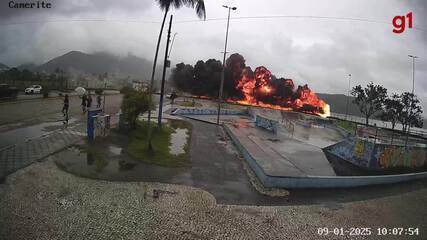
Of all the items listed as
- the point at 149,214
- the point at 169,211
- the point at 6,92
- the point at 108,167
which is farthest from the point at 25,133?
the point at 6,92

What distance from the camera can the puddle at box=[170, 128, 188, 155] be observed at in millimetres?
16016

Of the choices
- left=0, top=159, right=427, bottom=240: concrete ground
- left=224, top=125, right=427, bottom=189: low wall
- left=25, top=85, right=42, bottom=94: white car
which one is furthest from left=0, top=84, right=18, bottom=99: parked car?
left=224, top=125, right=427, bottom=189: low wall

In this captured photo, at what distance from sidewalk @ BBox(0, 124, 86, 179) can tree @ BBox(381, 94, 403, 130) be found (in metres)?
67.9

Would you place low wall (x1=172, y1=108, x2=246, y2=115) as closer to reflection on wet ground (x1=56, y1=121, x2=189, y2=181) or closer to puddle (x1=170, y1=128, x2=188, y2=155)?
puddle (x1=170, y1=128, x2=188, y2=155)

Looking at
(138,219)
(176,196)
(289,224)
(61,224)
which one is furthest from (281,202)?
(61,224)

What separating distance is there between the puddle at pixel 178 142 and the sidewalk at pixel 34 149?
567cm

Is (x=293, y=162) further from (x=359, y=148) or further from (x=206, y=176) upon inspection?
(x=206, y=176)

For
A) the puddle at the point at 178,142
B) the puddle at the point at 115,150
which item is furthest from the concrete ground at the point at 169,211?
the puddle at the point at 178,142

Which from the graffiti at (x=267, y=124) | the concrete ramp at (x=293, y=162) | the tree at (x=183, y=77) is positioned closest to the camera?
the concrete ramp at (x=293, y=162)

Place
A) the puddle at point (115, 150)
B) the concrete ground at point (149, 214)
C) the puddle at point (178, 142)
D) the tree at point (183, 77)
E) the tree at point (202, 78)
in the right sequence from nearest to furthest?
the concrete ground at point (149, 214) → the puddle at point (115, 150) → the puddle at point (178, 142) → the tree at point (202, 78) → the tree at point (183, 77)

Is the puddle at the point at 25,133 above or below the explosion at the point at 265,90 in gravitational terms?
below

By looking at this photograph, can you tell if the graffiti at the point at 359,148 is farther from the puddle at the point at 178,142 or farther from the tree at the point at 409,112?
the tree at the point at 409,112

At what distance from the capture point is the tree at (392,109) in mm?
61844

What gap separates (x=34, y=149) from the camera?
12438mm
